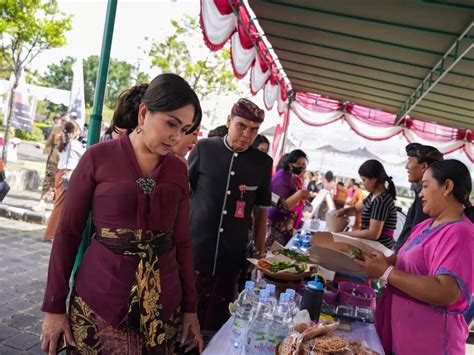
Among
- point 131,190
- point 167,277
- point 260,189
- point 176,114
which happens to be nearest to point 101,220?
point 131,190

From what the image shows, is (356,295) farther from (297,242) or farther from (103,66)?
(103,66)

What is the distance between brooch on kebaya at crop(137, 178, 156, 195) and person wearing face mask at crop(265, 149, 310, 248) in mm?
2989

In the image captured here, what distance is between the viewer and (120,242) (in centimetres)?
149

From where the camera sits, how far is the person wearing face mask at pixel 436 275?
1.78 meters

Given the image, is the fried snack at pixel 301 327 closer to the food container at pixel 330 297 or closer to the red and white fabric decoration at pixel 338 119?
the food container at pixel 330 297

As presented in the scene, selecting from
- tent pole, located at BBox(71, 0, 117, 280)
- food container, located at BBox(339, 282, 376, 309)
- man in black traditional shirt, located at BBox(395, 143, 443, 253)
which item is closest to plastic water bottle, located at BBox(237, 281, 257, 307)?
food container, located at BBox(339, 282, 376, 309)

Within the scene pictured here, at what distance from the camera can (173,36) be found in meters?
14.3

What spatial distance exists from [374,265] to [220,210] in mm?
960

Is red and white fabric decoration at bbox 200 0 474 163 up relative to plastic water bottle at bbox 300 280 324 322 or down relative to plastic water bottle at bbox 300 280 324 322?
up

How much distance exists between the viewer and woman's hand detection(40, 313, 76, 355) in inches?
57.8

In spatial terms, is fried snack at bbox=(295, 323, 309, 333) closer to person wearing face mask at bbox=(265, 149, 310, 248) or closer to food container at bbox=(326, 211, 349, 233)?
food container at bbox=(326, 211, 349, 233)

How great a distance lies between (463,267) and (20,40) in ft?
37.3

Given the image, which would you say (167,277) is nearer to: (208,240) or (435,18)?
(208,240)

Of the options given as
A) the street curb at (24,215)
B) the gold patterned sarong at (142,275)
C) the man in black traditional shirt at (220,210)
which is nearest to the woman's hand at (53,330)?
the gold patterned sarong at (142,275)
